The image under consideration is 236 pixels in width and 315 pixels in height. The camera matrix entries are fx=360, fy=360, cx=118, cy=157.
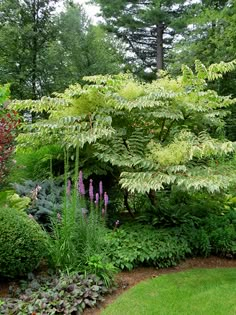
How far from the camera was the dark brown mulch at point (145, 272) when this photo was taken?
310cm

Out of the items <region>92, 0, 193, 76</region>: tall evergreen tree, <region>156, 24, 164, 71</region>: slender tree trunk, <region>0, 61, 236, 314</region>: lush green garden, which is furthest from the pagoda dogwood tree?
<region>156, 24, 164, 71</region>: slender tree trunk

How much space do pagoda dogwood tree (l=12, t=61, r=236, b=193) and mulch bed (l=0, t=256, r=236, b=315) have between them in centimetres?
82

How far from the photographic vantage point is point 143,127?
4.68 m

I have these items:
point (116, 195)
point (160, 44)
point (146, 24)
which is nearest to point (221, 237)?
point (116, 195)

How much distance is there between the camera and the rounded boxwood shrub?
2.96 m

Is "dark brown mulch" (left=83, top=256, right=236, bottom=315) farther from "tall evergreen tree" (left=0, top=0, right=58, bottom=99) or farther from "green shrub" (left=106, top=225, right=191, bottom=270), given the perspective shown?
"tall evergreen tree" (left=0, top=0, right=58, bottom=99)

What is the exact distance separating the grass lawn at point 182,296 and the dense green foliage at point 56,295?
19 cm

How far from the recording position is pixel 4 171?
4.48 m

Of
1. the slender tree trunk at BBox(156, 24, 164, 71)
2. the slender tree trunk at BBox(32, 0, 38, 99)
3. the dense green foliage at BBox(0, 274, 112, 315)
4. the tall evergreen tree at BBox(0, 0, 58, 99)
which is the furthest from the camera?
the slender tree trunk at BBox(156, 24, 164, 71)

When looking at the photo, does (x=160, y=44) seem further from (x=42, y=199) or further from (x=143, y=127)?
(x=42, y=199)

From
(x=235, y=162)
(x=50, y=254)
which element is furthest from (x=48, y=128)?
(x=235, y=162)

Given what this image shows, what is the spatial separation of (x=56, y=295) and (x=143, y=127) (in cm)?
248

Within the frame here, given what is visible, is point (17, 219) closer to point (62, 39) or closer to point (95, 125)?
point (95, 125)

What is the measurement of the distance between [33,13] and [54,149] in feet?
32.3
